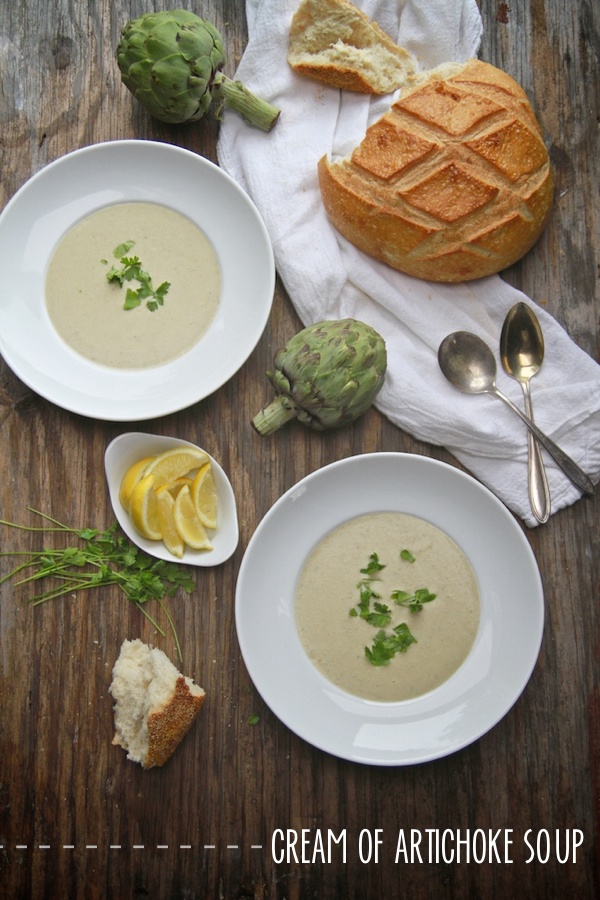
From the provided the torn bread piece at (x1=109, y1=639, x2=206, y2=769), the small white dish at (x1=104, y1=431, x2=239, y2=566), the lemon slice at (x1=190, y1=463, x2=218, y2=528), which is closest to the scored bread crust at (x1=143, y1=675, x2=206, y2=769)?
the torn bread piece at (x1=109, y1=639, x2=206, y2=769)

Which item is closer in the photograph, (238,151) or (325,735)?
(325,735)

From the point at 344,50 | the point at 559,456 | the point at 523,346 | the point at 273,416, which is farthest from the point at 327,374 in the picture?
the point at 344,50

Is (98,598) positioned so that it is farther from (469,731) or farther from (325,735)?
(469,731)

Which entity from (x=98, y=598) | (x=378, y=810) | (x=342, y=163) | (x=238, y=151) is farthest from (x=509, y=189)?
(x=378, y=810)

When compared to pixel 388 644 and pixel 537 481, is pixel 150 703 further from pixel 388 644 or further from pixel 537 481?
pixel 537 481

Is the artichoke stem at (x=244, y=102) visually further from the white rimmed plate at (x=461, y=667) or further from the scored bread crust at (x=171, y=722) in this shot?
the scored bread crust at (x=171, y=722)

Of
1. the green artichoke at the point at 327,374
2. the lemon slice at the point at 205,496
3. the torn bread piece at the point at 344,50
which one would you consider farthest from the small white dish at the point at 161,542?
the torn bread piece at the point at 344,50

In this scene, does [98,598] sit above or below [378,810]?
above

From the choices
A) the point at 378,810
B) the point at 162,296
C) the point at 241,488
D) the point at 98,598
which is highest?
the point at 162,296
